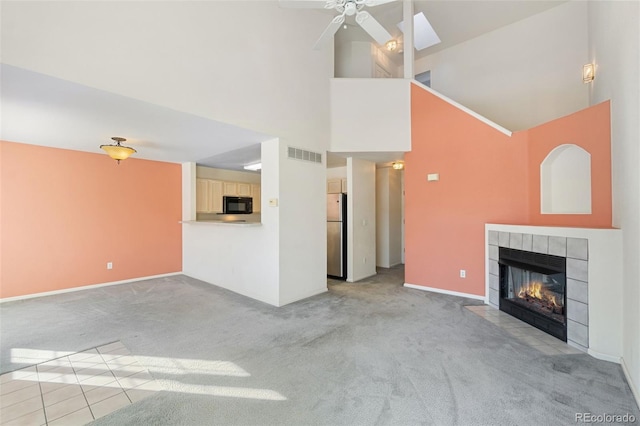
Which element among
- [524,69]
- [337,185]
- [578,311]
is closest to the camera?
[578,311]

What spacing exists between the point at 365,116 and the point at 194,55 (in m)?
2.90

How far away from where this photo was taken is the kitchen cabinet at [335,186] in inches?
225

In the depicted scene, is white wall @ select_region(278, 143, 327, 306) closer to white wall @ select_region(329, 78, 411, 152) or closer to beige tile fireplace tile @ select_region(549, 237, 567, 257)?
white wall @ select_region(329, 78, 411, 152)

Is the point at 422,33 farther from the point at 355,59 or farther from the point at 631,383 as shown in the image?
the point at 631,383

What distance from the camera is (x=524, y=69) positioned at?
5125 millimetres

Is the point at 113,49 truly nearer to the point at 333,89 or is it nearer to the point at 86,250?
the point at 333,89

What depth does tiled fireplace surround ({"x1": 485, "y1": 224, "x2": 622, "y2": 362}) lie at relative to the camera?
2350 millimetres

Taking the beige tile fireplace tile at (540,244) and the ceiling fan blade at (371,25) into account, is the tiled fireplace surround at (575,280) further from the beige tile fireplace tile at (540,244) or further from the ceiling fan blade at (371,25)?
the ceiling fan blade at (371,25)

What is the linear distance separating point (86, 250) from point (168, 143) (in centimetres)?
273

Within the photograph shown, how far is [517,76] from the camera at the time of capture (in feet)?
17.1

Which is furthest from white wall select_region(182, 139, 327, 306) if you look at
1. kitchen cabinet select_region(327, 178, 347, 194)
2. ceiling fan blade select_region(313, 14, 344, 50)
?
ceiling fan blade select_region(313, 14, 344, 50)

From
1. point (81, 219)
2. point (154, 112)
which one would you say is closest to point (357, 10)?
point (154, 112)

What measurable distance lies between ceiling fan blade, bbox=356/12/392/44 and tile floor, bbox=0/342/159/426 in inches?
151

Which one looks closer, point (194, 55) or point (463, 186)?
point (194, 55)
